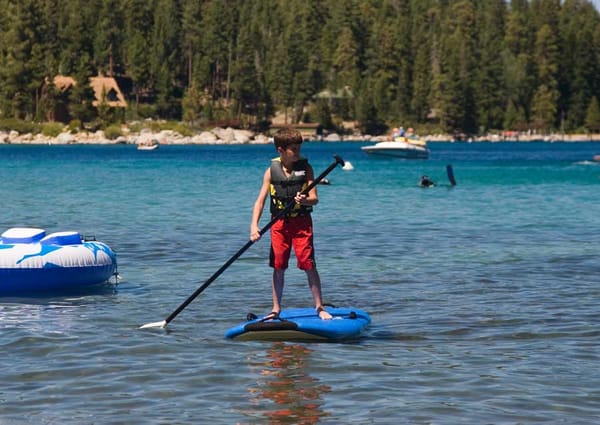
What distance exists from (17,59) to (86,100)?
11.7m

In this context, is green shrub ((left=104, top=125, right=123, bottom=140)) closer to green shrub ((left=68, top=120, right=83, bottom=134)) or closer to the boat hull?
green shrub ((left=68, top=120, right=83, bottom=134))

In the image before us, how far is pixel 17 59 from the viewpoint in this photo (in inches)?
6191

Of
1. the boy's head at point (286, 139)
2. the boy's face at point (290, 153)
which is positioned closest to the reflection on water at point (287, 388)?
the boy's face at point (290, 153)

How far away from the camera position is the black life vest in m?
12.0

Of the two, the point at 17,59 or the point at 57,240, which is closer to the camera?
the point at 57,240

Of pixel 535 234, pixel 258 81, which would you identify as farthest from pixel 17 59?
A: pixel 535 234

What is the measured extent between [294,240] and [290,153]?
922 millimetres

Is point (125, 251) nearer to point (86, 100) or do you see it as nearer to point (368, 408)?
point (368, 408)

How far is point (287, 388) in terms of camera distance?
33.7 feet

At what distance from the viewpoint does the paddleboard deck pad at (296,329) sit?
1211cm

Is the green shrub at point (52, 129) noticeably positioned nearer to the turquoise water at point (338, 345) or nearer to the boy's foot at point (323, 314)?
the turquoise water at point (338, 345)

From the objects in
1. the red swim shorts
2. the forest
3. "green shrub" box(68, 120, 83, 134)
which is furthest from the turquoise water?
the forest

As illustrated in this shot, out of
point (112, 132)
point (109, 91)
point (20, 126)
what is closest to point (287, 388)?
point (112, 132)

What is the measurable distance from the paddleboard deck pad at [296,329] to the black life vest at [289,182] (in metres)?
1.14
